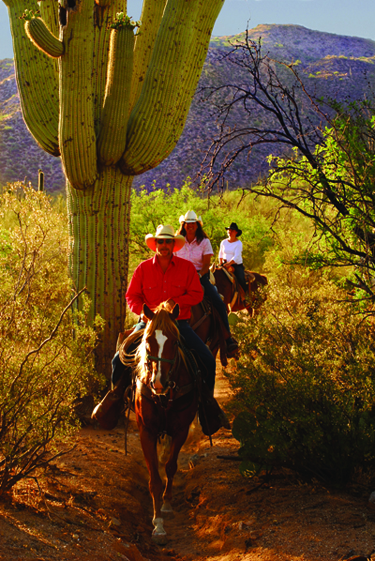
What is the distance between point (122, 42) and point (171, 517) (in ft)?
19.9

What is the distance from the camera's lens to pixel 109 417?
5812 mm

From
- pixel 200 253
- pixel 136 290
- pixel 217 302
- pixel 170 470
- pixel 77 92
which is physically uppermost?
pixel 77 92

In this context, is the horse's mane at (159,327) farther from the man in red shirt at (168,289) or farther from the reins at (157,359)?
the man in red shirt at (168,289)

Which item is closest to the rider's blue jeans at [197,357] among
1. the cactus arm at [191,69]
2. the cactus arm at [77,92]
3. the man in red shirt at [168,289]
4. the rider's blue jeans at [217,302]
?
the man in red shirt at [168,289]

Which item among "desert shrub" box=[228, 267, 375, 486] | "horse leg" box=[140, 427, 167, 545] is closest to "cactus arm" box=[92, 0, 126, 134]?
"desert shrub" box=[228, 267, 375, 486]

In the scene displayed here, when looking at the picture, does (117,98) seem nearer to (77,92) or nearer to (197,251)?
(77,92)

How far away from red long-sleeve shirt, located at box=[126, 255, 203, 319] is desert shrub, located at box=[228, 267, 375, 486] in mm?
821

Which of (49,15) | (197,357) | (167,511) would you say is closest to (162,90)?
(49,15)

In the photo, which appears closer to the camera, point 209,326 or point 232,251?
point 209,326

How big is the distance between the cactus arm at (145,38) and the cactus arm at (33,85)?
5.39 feet

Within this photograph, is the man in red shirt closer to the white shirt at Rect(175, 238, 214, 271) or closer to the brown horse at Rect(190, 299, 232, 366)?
the brown horse at Rect(190, 299, 232, 366)

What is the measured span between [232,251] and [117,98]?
5.94 m

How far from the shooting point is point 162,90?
740 cm

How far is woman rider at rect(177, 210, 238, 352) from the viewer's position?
8117 mm
